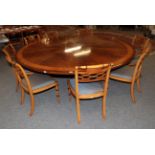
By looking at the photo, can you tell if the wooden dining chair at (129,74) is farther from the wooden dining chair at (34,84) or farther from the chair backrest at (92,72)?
the wooden dining chair at (34,84)

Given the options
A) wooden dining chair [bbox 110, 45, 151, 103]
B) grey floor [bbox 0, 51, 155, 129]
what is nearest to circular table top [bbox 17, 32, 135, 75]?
wooden dining chair [bbox 110, 45, 151, 103]

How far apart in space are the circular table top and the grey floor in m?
0.68

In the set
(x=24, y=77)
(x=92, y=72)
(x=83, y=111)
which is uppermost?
(x=92, y=72)

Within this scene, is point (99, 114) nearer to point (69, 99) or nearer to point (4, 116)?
point (69, 99)

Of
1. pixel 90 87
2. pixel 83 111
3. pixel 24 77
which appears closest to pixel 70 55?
pixel 90 87

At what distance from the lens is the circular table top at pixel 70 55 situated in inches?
76.7

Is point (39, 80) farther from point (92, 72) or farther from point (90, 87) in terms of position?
point (92, 72)

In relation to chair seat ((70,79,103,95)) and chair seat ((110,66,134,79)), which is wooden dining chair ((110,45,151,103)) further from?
chair seat ((70,79,103,95))

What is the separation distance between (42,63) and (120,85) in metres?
1.51

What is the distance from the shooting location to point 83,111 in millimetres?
2328

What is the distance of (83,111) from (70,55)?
80 centimetres

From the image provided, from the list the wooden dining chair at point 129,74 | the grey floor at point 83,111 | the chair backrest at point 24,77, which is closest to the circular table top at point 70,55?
the chair backrest at point 24,77

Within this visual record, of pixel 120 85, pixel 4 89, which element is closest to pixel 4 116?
pixel 4 89
